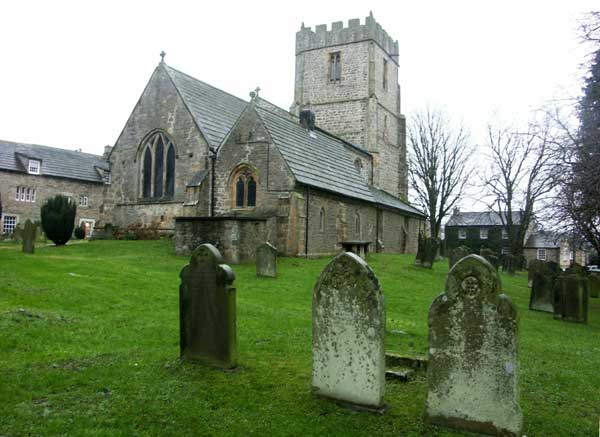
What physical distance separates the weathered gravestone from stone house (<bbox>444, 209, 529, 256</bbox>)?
151ft

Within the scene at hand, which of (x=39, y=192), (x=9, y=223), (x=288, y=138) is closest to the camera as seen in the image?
(x=288, y=138)

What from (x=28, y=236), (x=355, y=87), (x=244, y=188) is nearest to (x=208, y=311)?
(x=28, y=236)

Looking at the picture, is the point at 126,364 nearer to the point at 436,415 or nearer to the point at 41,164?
the point at 436,415

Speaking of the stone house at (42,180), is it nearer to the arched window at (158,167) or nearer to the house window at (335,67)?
the arched window at (158,167)

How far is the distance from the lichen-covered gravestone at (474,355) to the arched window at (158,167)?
24.0 metres

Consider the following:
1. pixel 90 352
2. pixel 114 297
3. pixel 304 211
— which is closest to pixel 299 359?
pixel 90 352

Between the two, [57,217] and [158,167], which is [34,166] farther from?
[57,217]

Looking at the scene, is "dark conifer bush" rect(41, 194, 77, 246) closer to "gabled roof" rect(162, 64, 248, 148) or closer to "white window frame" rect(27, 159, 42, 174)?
"gabled roof" rect(162, 64, 248, 148)

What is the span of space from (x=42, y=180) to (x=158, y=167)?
17.8 metres

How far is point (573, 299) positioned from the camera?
42.3 ft

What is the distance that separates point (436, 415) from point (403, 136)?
144ft

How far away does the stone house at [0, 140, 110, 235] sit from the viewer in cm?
3816

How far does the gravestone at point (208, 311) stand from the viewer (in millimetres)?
6406

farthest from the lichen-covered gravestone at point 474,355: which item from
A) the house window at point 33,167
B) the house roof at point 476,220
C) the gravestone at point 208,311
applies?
the house roof at point 476,220
